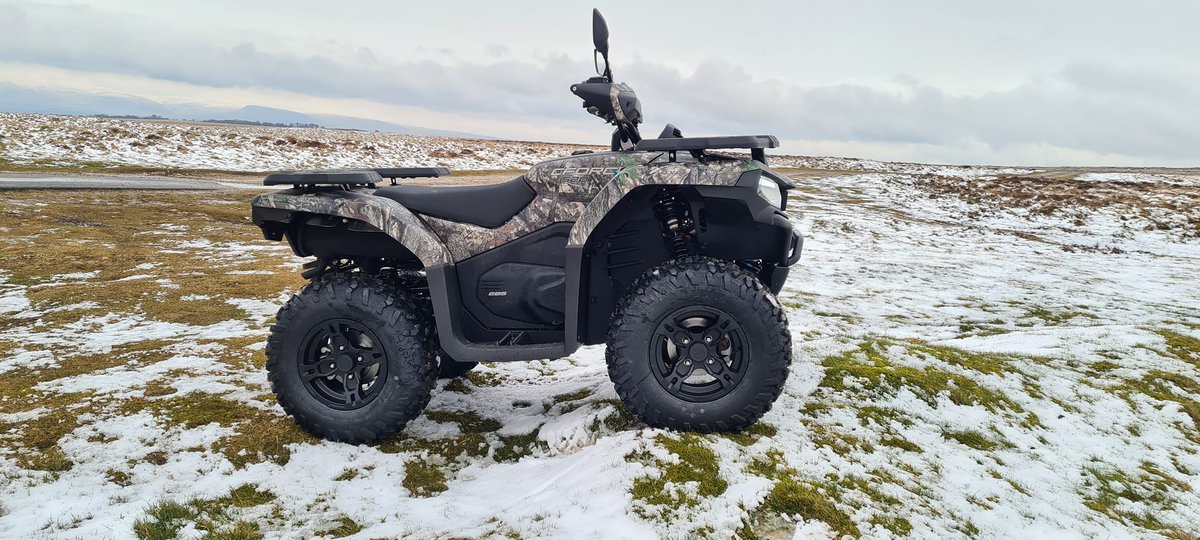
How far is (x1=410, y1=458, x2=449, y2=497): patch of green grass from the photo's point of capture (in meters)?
3.16

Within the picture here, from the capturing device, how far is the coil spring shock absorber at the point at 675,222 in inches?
134

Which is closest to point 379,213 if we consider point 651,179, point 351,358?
point 351,358

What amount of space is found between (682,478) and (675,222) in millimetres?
1436

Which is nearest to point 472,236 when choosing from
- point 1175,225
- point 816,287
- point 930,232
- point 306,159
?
point 816,287

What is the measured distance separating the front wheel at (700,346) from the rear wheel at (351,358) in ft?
3.97

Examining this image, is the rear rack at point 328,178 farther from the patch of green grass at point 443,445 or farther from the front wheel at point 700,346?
the front wheel at point 700,346

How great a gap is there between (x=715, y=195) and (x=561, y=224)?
2.95 feet

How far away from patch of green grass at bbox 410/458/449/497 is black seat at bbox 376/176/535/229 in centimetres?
142

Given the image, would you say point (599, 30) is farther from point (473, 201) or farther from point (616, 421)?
point (616, 421)

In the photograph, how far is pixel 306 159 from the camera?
3344 cm

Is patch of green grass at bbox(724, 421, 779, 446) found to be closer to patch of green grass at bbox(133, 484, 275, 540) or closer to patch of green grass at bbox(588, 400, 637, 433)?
patch of green grass at bbox(588, 400, 637, 433)

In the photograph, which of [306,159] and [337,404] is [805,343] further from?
[306,159]

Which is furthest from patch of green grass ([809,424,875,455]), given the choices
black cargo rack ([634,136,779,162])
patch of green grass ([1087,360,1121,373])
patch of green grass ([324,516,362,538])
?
patch of green grass ([1087,360,1121,373])

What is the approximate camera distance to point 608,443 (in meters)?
3.18
